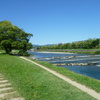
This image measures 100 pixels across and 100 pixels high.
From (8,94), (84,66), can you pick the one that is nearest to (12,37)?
(84,66)

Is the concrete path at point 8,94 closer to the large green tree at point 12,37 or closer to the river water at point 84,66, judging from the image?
the river water at point 84,66

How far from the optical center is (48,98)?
17.7 feet

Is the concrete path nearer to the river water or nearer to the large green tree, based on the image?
the river water

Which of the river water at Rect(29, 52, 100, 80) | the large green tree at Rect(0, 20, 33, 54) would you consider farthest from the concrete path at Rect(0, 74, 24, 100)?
the large green tree at Rect(0, 20, 33, 54)

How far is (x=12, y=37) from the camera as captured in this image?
3152 centimetres

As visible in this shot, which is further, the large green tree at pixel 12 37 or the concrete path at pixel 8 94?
the large green tree at pixel 12 37

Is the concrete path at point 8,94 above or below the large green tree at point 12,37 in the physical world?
below

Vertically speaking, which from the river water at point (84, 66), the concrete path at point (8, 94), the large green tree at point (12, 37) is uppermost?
the large green tree at point (12, 37)

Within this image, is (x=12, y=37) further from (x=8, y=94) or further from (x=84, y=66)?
(x=8, y=94)

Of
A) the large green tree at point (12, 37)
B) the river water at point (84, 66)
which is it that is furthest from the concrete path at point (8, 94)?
the large green tree at point (12, 37)

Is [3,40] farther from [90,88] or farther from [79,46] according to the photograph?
[79,46]

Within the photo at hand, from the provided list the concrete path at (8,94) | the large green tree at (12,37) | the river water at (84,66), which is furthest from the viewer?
the large green tree at (12,37)

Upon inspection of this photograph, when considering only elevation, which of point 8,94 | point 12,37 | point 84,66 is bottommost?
point 84,66

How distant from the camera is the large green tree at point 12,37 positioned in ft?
95.8
